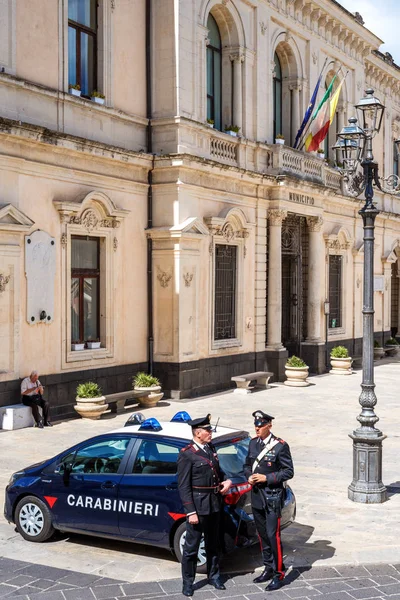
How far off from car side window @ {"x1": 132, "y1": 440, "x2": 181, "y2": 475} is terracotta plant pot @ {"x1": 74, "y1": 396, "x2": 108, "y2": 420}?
922 centimetres

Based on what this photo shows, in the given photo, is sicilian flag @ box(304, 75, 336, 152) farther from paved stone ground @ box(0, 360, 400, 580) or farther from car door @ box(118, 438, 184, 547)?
car door @ box(118, 438, 184, 547)

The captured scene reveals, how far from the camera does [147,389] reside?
20391 millimetres

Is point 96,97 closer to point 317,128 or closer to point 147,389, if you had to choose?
point 147,389

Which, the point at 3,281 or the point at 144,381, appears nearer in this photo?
the point at 3,281

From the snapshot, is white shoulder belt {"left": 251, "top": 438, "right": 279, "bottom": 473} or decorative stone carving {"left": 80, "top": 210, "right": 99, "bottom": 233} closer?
white shoulder belt {"left": 251, "top": 438, "right": 279, "bottom": 473}

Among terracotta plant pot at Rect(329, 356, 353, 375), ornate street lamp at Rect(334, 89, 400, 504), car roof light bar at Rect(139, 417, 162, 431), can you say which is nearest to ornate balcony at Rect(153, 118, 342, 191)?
terracotta plant pot at Rect(329, 356, 353, 375)

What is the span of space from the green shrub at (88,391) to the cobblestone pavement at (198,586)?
9.54m

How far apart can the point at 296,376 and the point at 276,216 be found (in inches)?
205

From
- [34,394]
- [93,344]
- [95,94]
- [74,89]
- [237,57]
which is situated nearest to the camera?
[34,394]

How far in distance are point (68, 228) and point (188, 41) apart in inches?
266

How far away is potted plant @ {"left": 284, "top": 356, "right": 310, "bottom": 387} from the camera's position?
25.8 m

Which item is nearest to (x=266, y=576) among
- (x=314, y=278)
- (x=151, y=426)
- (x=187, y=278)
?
(x=151, y=426)

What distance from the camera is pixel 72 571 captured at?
8.88m

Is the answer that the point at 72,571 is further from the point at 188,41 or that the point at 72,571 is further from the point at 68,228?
the point at 188,41
